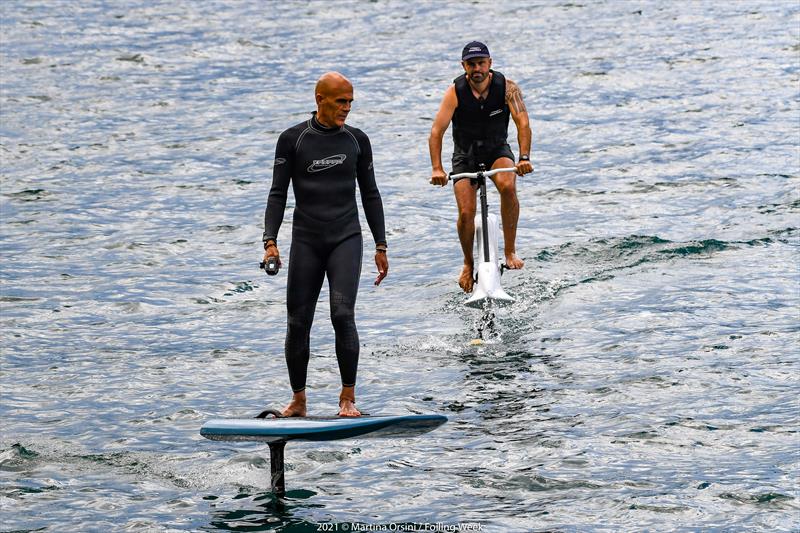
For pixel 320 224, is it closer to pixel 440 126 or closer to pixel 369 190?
pixel 369 190

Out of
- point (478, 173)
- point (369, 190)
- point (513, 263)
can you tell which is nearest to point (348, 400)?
point (369, 190)

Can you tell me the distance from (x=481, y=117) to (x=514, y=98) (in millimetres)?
501

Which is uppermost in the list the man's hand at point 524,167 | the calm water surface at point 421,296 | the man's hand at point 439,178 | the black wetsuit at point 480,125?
the black wetsuit at point 480,125

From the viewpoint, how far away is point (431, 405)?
15.0 m

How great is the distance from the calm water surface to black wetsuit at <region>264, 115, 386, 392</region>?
153 centimetres

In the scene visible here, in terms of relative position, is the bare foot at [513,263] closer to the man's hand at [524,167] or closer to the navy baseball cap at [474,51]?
the man's hand at [524,167]

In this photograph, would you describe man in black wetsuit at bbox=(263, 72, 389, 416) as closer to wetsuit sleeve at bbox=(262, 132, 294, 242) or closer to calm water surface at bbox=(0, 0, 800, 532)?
wetsuit sleeve at bbox=(262, 132, 294, 242)

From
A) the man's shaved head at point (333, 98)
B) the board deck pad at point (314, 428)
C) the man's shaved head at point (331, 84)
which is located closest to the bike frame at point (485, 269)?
the man's shaved head at point (333, 98)

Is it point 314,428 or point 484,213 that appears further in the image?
point 484,213

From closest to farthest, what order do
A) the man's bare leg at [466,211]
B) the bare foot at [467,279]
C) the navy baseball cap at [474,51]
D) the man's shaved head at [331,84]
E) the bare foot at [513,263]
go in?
the man's shaved head at [331,84] < the navy baseball cap at [474,51] < the man's bare leg at [466,211] < the bare foot at [513,263] < the bare foot at [467,279]

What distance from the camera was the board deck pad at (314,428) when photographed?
442 inches

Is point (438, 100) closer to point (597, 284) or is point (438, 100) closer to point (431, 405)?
point (597, 284)

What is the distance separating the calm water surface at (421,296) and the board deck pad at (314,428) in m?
0.95

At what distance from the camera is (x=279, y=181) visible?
480 inches
